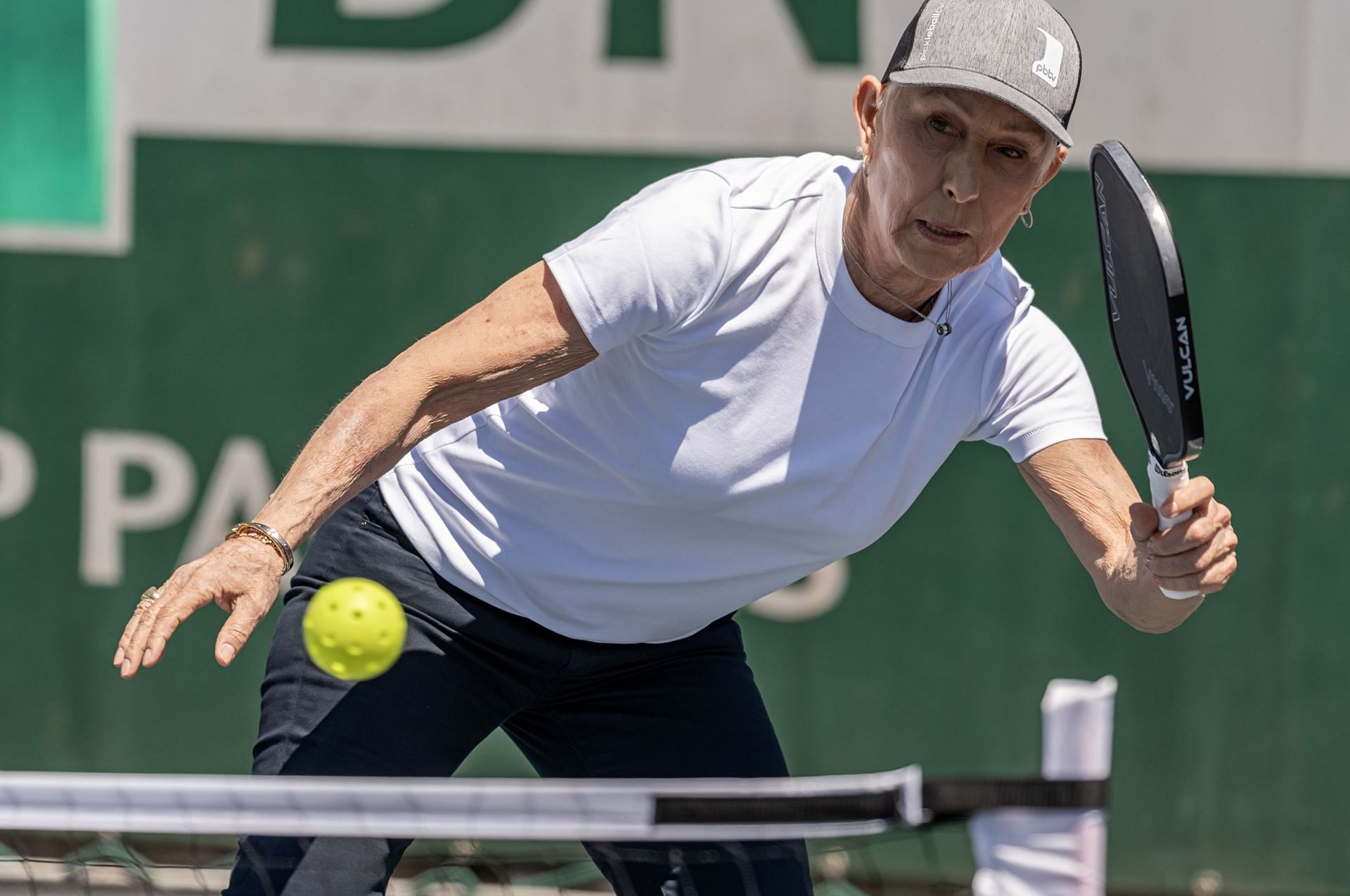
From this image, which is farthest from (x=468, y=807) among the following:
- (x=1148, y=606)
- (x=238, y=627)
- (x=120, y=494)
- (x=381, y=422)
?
(x=120, y=494)

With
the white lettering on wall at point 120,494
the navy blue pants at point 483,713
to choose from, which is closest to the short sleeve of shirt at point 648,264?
the navy blue pants at point 483,713

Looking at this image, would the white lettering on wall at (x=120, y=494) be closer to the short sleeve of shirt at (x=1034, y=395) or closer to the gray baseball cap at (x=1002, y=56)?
the short sleeve of shirt at (x=1034, y=395)

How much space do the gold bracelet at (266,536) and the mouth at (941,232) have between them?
91cm

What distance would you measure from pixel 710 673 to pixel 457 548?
0.44 m

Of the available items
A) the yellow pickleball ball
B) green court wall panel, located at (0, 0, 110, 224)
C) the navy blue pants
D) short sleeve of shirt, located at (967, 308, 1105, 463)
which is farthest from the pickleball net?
green court wall panel, located at (0, 0, 110, 224)

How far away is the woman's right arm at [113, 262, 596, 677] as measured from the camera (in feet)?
5.41

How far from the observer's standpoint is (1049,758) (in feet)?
4.78

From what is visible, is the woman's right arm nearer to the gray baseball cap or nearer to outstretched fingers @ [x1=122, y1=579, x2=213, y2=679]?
outstretched fingers @ [x1=122, y1=579, x2=213, y2=679]

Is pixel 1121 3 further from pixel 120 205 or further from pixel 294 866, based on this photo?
pixel 294 866

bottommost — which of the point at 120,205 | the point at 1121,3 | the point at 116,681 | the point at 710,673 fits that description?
the point at 116,681

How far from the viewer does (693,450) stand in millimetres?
2082

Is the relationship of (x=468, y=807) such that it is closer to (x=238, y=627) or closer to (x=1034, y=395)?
(x=238, y=627)

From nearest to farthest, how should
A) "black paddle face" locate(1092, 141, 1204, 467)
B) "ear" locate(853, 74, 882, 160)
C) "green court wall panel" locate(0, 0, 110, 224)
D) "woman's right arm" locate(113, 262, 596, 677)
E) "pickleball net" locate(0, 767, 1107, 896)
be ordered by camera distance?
"pickleball net" locate(0, 767, 1107, 896) < "woman's right arm" locate(113, 262, 596, 677) < "black paddle face" locate(1092, 141, 1204, 467) < "ear" locate(853, 74, 882, 160) < "green court wall panel" locate(0, 0, 110, 224)

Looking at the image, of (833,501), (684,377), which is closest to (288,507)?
(684,377)
